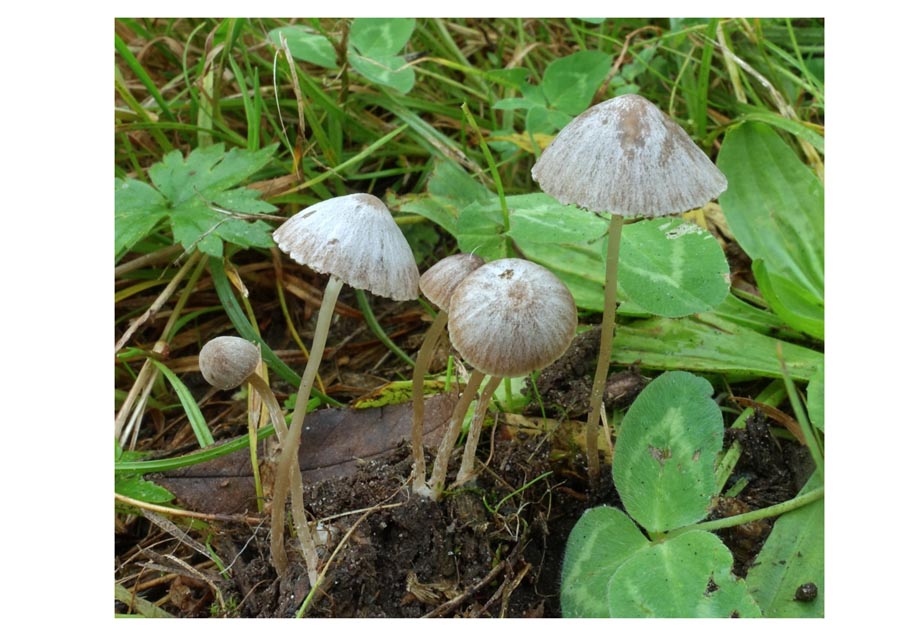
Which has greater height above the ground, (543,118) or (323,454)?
(543,118)

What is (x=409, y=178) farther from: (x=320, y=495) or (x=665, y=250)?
(x=320, y=495)

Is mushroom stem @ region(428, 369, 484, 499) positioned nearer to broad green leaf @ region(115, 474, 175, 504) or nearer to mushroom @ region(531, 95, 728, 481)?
mushroom @ region(531, 95, 728, 481)

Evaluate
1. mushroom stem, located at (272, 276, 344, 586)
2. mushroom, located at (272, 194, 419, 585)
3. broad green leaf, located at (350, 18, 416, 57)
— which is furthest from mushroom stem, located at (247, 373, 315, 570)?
broad green leaf, located at (350, 18, 416, 57)

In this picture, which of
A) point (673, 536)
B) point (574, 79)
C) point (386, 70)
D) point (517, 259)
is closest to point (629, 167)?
point (517, 259)

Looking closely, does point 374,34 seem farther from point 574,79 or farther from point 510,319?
point 510,319

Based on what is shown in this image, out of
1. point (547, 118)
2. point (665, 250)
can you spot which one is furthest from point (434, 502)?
point (547, 118)

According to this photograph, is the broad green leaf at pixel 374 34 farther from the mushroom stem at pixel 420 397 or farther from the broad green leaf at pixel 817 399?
the broad green leaf at pixel 817 399
